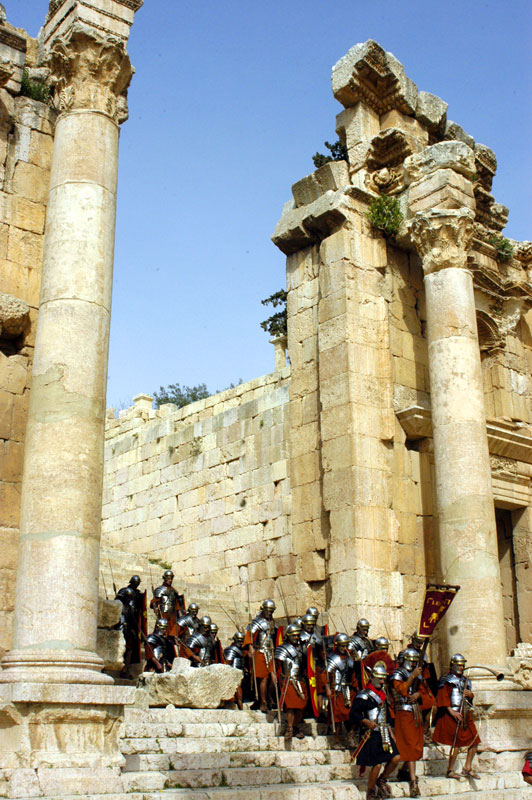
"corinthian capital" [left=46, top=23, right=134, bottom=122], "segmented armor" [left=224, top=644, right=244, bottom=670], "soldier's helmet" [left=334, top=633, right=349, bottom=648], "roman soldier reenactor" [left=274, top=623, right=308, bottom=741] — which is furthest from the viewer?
"segmented armor" [left=224, top=644, right=244, bottom=670]

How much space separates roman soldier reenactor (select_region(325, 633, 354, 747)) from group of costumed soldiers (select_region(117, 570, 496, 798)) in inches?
0.5

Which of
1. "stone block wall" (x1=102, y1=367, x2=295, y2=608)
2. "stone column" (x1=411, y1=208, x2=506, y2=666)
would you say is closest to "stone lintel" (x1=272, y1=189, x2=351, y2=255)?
"stone column" (x1=411, y1=208, x2=506, y2=666)

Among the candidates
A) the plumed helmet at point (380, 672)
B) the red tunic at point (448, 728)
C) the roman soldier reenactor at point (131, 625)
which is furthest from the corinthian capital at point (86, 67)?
the red tunic at point (448, 728)

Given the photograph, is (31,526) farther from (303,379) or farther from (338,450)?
(303,379)

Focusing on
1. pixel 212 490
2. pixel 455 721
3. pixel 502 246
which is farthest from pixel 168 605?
pixel 502 246

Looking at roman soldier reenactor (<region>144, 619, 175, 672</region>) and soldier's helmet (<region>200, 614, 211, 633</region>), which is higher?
soldier's helmet (<region>200, 614, 211, 633</region>)

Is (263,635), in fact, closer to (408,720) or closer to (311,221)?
(408,720)

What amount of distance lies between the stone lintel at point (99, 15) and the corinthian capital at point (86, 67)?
0.14 metres

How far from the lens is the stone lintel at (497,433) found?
598 inches

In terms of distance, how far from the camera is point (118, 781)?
24.6ft

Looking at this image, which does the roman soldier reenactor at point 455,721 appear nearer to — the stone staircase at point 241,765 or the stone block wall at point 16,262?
the stone staircase at point 241,765

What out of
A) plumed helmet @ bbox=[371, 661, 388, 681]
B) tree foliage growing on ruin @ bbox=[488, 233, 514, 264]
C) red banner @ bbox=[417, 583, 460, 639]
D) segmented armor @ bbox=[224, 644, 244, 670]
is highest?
tree foliage growing on ruin @ bbox=[488, 233, 514, 264]

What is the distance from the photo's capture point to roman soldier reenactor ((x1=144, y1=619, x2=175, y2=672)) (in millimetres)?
11594

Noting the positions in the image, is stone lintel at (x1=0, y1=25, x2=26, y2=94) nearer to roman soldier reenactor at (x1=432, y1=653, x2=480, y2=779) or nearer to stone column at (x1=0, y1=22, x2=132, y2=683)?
stone column at (x1=0, y1=22, x2=132, y2=683)
